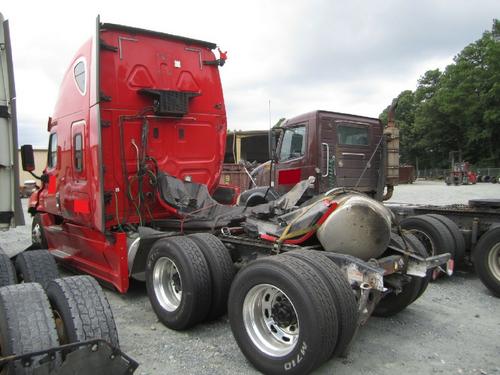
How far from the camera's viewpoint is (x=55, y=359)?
221 cm

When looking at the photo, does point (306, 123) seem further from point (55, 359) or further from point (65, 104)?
point (55, 359)

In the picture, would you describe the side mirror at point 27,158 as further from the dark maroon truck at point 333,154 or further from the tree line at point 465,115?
the tree line at point 465,115

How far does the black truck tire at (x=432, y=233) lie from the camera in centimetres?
621

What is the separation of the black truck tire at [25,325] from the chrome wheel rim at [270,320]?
63.9 inches

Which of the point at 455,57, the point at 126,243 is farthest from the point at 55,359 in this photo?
the point at 455,57

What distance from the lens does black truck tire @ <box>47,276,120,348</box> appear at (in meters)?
2.60

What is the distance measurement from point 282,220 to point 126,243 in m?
2.01

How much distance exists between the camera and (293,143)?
8.51m

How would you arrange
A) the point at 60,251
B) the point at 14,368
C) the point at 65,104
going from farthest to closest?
the point at 60,251 → the point at 65,104 → the point at 14,368

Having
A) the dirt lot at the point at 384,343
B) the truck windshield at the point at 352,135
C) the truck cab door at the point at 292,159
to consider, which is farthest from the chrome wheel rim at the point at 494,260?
the truck windshield at the point at 352,135

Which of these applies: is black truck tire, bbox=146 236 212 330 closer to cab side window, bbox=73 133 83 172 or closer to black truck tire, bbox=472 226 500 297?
cab side window, bbox=73 133 83 172

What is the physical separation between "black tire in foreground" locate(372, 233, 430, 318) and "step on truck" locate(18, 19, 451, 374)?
0.01m

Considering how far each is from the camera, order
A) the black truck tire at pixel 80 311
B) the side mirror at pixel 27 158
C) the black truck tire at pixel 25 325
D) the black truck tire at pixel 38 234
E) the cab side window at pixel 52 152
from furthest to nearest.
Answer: the black truck tire at pixel 38 234 < the cab side window at pixel 52 152 < the side mirror at pixel 27 158 < the black truck tire at pixel 80 311 < the black truck tire at pixel 25 325

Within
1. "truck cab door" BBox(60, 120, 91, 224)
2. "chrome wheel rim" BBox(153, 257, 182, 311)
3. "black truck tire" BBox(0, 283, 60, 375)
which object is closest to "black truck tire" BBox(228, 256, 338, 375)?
"chrome wheel rim" BBox(153, 257, 182, 311)
